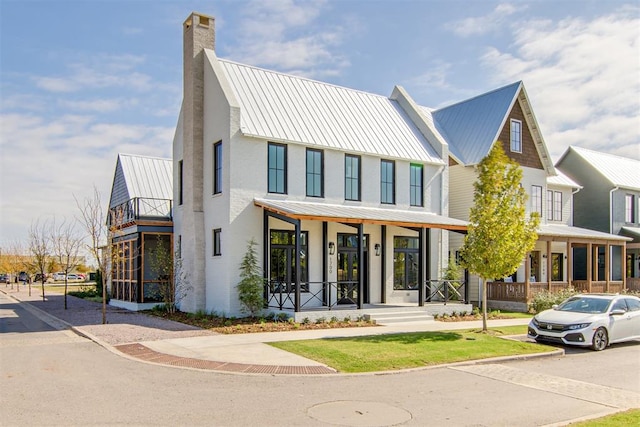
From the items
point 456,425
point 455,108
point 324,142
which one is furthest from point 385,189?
point 456,425

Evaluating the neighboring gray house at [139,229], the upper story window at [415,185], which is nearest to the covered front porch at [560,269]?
the upper story window at [415,185]

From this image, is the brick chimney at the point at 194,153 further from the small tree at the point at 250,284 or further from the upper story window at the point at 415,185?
the upper story window at the point at 415,185

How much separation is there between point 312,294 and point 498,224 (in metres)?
7.89

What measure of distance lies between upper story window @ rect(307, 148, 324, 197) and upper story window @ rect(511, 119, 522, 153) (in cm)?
1217

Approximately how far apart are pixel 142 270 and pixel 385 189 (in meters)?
11.1

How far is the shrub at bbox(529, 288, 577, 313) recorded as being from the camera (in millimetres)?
24469

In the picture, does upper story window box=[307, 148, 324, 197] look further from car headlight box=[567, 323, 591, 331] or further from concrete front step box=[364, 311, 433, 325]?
car headlight box=[567, 323, 591, 331]

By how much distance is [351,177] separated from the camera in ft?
76.7

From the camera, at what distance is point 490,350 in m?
13.9

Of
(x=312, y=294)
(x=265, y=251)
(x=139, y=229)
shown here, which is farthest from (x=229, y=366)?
(x=139, y=229)

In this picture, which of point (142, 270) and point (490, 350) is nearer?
point (490, 350)

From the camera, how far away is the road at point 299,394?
8.15 metres

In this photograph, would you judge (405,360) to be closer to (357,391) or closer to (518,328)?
(357,391)

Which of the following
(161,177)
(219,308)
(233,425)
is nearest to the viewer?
(233,425)
